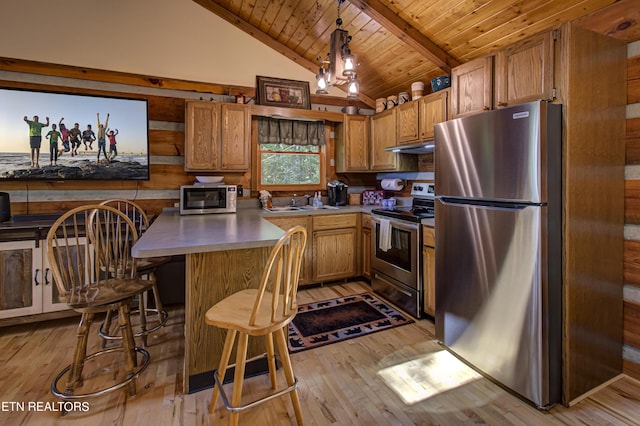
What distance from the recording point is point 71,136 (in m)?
3.08

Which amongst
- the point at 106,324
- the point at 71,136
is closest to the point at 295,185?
the point at 71,136

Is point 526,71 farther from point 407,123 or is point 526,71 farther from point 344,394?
point 344,394

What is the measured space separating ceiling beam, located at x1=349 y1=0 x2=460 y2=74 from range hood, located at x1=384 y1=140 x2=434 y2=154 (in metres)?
0.72

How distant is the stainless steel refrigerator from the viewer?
1.71 m

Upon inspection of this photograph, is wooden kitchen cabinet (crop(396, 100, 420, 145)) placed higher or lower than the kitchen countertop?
higher

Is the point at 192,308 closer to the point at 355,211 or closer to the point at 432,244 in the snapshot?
the point at 432,244

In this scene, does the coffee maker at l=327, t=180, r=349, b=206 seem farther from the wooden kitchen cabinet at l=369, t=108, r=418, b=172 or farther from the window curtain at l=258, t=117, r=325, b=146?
the window curtain at l=258, t=117, r=325, b=146

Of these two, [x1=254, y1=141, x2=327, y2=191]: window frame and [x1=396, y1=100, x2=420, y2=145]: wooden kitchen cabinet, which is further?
[x1=254, y1=141, x2=327, y2=191]: window frame

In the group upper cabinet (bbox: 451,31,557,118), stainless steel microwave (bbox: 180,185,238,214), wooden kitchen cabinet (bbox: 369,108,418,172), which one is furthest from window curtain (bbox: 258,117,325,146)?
upper cabinet (bbox: 451,31,557,118)

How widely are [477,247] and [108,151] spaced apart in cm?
348

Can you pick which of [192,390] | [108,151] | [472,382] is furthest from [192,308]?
[108,151]

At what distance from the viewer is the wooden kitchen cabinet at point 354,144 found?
13.5 ft

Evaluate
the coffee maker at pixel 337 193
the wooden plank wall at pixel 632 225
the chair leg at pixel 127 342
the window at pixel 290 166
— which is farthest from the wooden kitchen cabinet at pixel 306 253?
the wooden plank wall at pixel 632 225

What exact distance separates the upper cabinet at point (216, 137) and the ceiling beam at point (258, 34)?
3.37 ft
